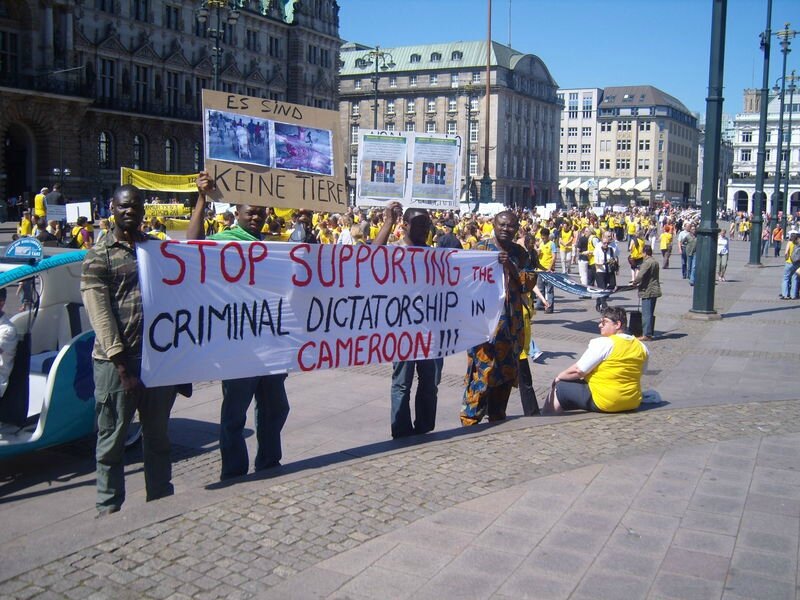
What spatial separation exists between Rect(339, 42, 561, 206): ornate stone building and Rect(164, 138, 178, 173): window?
3669 cm

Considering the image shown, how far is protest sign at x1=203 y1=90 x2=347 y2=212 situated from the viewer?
20.5 feet

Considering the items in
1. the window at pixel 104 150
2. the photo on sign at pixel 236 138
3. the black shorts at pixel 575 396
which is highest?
the window at pixel 104 150

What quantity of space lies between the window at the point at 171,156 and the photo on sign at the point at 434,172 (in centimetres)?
5693

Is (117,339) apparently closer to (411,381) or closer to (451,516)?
(451,516)

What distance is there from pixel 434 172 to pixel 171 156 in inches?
2276

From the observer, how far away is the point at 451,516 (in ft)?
15.9

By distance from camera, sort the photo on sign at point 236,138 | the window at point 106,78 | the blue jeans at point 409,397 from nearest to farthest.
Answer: the photo on sign at point 236,138 < the blue jeans at point 409,397 < the window at point 106,78

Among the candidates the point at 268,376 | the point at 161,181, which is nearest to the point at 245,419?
the point at 268,376

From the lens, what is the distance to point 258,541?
14.3ft

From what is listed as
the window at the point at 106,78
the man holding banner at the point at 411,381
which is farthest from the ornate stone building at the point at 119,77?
the man holding banner at the point at 411,381

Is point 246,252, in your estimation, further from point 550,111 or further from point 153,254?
point 550,111

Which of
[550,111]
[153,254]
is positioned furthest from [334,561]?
[550,111]

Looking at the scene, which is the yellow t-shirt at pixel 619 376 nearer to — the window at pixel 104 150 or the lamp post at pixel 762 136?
the lamp post at pixel 762 136

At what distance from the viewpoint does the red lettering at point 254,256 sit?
5582 millimetres
